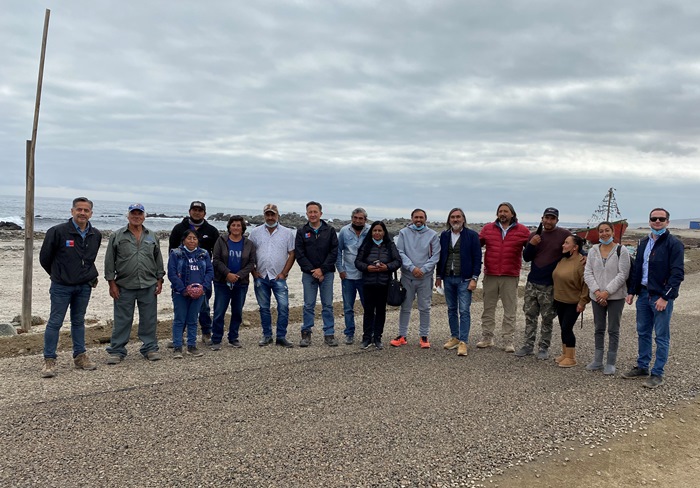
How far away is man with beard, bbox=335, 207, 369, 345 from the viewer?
26.0 ft

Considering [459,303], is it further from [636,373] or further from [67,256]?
[67,256]

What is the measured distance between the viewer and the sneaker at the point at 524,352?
24.2ft

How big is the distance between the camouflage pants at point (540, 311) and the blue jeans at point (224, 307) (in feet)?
14.2

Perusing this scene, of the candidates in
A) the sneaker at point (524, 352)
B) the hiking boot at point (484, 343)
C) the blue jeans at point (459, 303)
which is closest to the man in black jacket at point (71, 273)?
the blue jeans at point (459, 303)

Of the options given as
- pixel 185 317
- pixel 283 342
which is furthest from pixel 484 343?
pixel 185 317

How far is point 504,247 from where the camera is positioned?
7.62m

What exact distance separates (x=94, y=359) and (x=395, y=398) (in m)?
4.23

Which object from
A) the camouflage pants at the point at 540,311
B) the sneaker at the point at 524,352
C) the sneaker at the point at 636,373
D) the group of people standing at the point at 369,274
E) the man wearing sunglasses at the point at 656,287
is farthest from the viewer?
the sneaker at the point at 524,352

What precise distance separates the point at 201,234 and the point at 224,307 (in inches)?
48.8

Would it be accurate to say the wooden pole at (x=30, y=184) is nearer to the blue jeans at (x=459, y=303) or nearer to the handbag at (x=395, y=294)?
the handbag at (x=395, y=294)

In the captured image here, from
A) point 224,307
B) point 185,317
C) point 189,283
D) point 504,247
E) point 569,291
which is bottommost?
point 185,317

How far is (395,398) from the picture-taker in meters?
5.40

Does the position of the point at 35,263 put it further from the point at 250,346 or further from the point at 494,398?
the point at 494,398

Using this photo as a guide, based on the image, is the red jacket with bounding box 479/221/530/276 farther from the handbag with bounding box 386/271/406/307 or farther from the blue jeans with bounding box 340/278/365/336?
the blue jeans with bounding box 340/278/365/336
